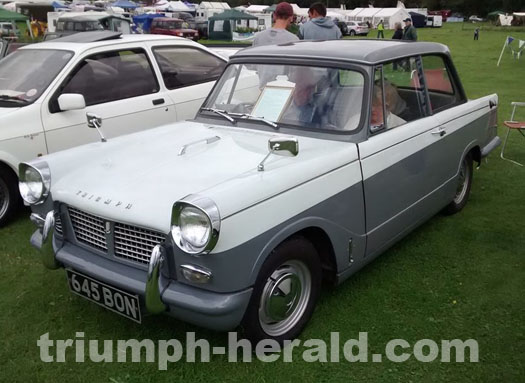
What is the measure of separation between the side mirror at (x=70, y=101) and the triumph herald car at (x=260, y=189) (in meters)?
1.34

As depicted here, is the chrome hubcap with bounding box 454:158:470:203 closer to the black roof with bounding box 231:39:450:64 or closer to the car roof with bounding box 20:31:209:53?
the black roof with bounding box 231:39:450:64

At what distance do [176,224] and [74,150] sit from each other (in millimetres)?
1521

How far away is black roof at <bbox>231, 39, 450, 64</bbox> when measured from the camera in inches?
150

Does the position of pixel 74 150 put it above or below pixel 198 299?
above

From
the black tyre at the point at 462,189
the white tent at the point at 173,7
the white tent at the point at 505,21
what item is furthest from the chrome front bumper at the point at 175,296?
the white tent at the point at 505,21

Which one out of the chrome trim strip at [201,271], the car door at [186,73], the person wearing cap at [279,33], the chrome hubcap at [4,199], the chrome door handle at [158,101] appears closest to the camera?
the chrome trim strip at [201,271]

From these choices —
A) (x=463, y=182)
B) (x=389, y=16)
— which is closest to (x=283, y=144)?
(x=463, y=182)

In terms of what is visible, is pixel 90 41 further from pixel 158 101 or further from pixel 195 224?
pixel 195 224

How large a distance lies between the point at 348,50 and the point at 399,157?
901 mm

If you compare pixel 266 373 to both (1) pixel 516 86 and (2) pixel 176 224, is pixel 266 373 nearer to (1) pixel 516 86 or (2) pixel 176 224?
(2) pixel 176 224

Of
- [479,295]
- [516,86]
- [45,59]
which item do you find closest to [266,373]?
[479,295]

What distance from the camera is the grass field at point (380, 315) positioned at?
9.93ft

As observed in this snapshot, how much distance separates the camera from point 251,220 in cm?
271

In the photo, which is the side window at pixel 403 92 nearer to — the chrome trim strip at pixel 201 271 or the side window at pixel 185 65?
the chrome trim strip at pixel 201 271
